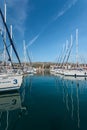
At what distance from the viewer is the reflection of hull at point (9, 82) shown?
20.8 meters

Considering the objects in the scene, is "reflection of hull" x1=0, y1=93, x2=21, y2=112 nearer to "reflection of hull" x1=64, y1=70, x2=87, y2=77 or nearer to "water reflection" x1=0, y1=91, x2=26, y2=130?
"water reflection" x1=0, y1=91, x2=26, y2=130

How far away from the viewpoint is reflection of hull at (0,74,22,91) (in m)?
→ 20.8

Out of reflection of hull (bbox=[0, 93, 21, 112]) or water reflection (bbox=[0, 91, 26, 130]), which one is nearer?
water reflection (bbox=[0, 91, 26, 130])

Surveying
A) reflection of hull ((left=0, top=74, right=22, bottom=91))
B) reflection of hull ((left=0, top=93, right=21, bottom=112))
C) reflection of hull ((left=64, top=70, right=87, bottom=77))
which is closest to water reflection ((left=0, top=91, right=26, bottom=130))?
reflection of hull ((left=0, top=93, right=21, bottom=112))

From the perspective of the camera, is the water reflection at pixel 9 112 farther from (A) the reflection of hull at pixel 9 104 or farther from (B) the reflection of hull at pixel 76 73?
(B) the reflection of hull at pixel 76 73

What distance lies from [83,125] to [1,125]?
443cm

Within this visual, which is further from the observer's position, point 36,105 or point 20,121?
point 36,105

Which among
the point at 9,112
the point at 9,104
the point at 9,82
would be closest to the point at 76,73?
the point at 9,82

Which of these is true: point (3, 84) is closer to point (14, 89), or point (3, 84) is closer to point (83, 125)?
point (14, 89)

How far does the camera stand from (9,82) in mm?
21172

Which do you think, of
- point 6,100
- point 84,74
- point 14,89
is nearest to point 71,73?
point 84,74

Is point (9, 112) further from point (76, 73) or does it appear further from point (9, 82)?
point (76, 73)

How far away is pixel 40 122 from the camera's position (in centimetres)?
1127

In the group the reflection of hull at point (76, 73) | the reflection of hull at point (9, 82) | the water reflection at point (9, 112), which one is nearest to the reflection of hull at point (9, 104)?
the water reflection at point (9, 112)
